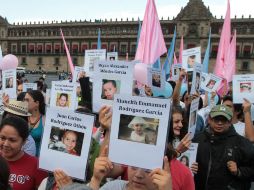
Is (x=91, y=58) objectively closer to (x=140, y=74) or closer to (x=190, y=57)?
(x=140, y=74)

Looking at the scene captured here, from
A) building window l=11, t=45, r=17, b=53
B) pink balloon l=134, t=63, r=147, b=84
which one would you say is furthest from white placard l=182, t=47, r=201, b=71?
building window l=11, t=45, r=17, b=53

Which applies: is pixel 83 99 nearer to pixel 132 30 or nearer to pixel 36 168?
pixel 36 168

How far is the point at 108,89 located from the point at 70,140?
678mm

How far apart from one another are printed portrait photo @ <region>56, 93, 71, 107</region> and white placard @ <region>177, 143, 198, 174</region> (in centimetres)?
173

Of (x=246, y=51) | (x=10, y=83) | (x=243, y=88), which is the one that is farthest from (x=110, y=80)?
(x=246, y=51)

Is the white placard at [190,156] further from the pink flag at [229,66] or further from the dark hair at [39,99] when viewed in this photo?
the pink flag at [229,66]

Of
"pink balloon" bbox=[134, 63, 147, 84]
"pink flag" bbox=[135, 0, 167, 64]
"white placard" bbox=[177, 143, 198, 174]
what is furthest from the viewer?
"pink flag" bbox=[135, 0, 167, 64]

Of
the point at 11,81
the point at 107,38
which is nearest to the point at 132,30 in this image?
the point at 107,38

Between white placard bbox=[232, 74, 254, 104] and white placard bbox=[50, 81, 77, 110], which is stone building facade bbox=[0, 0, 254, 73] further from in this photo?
white placard bbox=[50, 81, 77, 110]

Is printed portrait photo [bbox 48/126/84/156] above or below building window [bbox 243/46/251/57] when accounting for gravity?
below

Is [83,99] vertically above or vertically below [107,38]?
below

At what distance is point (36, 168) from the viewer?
235 centimetres

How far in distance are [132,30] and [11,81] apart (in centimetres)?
6167

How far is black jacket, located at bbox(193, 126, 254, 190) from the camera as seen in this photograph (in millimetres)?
2988
